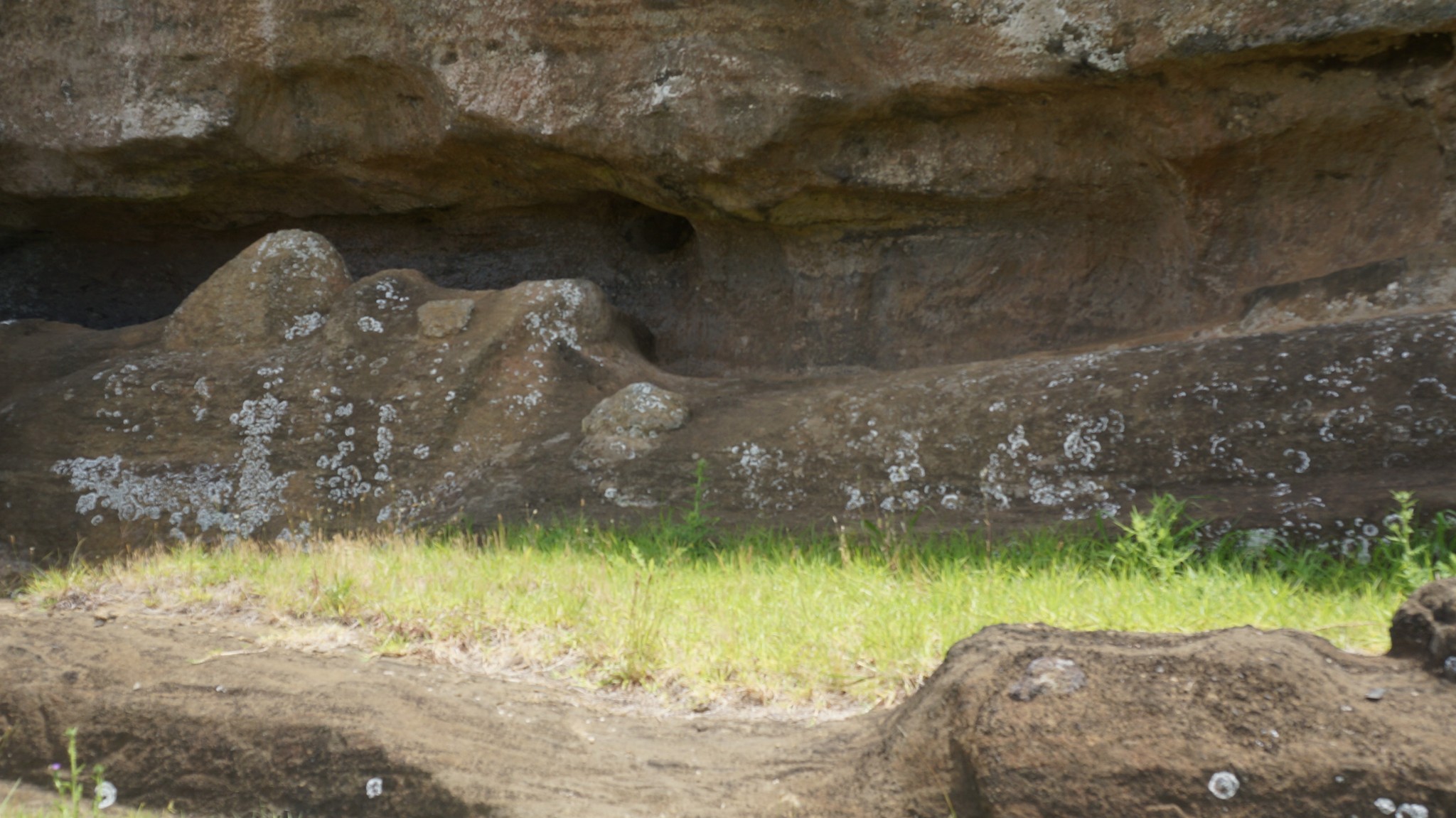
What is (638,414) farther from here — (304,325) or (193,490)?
(193,490)

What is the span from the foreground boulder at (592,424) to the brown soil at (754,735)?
198cm

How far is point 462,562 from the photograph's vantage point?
172 inches

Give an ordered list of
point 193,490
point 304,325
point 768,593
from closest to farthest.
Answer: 1. point 768,593
2. point 193,490
3. point 304,325

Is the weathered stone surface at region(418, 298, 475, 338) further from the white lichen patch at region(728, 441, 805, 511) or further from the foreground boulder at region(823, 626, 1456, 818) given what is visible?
the foreground boulder at region(823, 626, 1456, 818)

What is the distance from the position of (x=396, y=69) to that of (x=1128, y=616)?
531 centimetres

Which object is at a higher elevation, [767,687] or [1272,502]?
[1272,502]

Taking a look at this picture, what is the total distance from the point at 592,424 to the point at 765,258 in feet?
6.65

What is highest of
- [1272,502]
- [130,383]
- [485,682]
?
[130,383]

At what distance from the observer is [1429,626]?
213 centimetres

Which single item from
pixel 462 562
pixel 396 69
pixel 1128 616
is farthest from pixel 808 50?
Answer: pixel 1128 616

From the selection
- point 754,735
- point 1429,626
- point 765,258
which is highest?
point 765,258

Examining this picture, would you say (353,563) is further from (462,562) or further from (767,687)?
(767,687)

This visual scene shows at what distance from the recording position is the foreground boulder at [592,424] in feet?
14.3

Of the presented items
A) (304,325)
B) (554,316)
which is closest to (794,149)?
(554,316)
